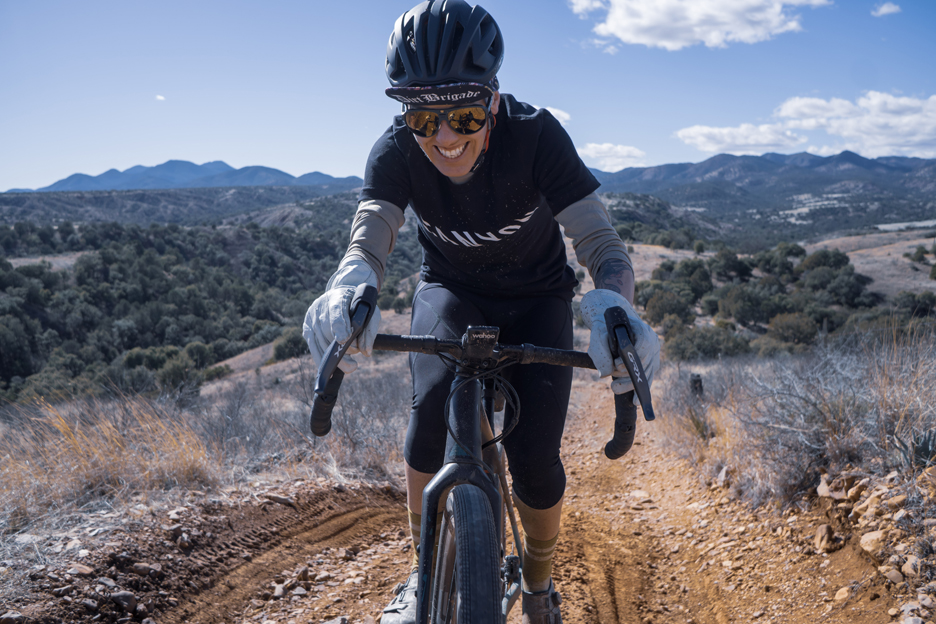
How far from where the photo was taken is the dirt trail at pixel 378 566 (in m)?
2.75

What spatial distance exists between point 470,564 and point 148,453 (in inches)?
A: 142

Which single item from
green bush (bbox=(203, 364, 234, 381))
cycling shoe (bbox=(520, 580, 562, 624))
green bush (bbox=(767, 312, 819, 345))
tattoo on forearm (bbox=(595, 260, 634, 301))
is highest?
tattoo on forearm (bbox=(595, 260, 634, 301))

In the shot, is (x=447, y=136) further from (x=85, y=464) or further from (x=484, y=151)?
(x=85, y=464)

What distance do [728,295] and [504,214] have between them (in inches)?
836

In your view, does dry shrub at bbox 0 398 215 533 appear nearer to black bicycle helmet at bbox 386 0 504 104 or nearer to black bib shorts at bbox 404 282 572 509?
black bib shorts at bbox 404 282 572 509

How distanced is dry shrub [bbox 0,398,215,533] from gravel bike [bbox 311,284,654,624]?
9.02 feet

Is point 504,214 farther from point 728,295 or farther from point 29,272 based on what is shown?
point 29,272

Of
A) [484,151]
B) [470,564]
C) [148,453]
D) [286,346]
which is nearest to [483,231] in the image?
[484,151]

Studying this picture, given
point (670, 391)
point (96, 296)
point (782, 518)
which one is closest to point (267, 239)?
point (96, 296)

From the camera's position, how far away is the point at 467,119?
200 centimetres

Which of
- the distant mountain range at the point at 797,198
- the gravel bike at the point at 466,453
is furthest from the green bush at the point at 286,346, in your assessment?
the distant mountain range at the point at 797,198

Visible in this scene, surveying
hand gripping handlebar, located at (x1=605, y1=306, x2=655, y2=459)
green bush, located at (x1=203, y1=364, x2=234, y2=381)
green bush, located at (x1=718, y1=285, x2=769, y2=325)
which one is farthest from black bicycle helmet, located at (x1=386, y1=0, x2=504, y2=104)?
green bush, located at (x1=718, y1=285, x2=769, y2=325)

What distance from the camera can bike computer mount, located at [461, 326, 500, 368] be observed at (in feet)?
5.25

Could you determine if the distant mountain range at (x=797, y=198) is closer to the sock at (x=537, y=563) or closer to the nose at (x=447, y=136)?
the sock at (x=537, y=563)
